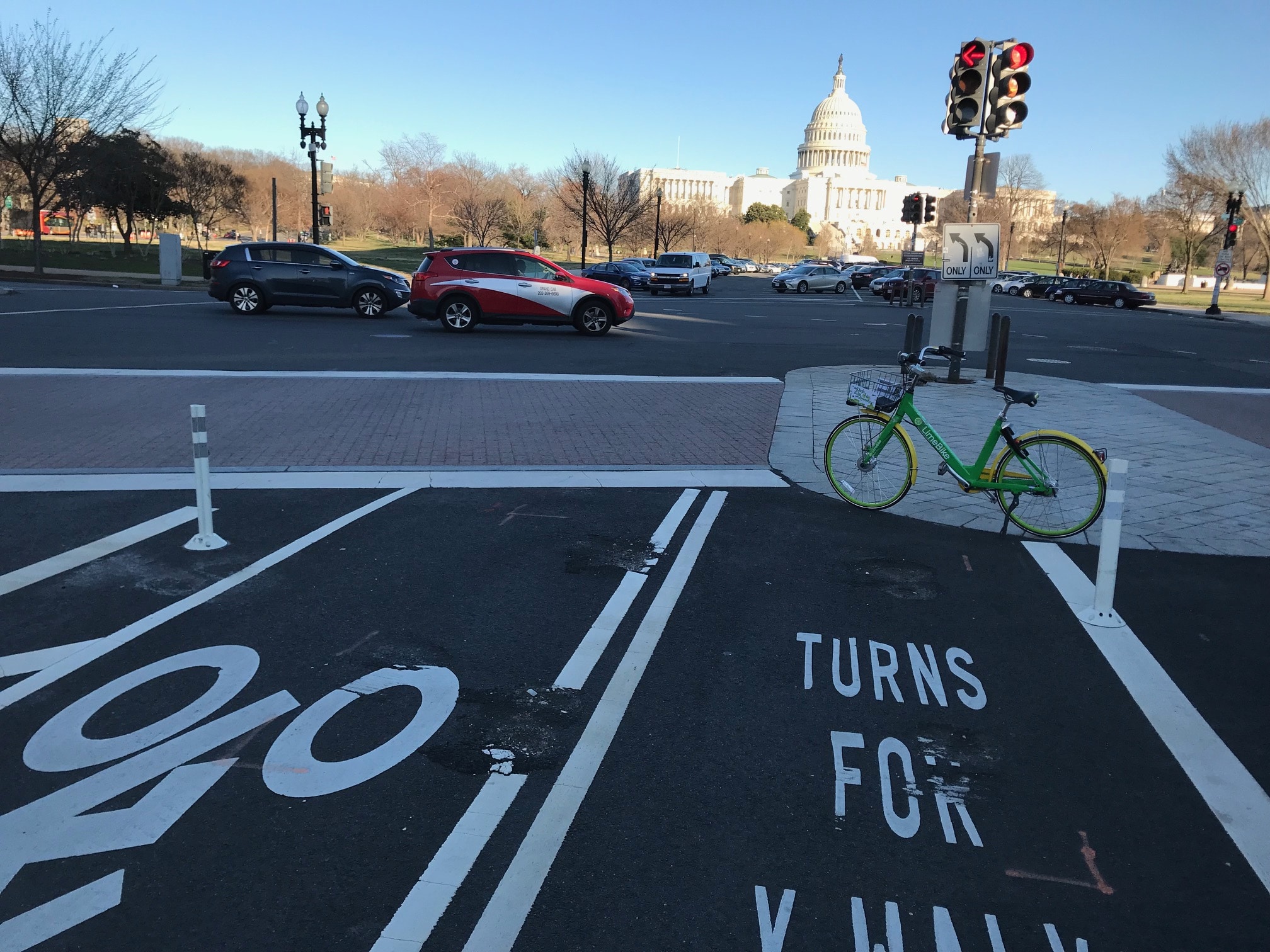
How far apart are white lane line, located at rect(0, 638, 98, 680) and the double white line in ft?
7.82

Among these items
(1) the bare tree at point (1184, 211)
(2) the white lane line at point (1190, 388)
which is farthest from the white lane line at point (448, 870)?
(1) the bare tree at point (1184, 211)

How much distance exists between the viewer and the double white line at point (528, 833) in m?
3.01

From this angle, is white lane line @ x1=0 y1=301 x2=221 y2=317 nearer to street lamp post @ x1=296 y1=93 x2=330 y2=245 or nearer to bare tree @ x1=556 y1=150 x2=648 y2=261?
street lamp post @ x1=296 y1=93 x2=330 y2=245

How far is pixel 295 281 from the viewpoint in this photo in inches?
890

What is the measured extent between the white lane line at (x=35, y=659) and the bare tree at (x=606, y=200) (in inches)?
2292

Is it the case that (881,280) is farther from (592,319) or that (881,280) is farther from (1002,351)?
(1002,351)

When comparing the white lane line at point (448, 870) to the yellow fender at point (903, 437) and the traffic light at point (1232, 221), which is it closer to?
the yellow fender at point (903, 437)

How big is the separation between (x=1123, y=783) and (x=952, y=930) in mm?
1343

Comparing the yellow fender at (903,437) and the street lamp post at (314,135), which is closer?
the yellow fender at (903,437)

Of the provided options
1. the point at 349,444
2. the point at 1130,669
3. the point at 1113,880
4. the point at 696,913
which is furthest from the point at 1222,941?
the point at 349,444

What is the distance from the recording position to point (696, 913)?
3.12m

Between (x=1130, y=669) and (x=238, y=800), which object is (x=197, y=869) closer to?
(x=238, y=800)

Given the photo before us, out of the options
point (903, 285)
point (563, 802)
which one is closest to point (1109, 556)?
point (563, 802)

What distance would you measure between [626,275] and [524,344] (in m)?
24.7
